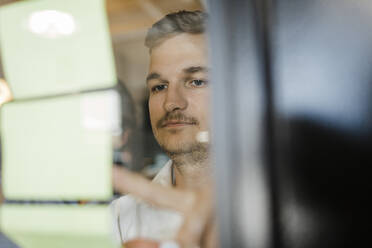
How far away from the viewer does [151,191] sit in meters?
0.93

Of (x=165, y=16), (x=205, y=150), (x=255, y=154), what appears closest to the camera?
(x=255, y=154)

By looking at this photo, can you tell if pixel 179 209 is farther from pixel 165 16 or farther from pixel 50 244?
pixel 165 16

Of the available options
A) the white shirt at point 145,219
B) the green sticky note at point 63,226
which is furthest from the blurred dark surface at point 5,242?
the white shirt at point 145,219

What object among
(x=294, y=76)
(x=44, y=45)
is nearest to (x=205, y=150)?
(x=294, y=76)

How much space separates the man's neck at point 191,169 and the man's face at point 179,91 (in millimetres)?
20

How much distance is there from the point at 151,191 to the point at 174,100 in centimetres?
23

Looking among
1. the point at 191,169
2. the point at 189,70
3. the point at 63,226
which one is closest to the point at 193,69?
the point at 189,70

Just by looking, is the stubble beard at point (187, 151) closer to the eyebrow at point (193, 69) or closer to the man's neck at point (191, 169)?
the man's neck at point (191, 169)

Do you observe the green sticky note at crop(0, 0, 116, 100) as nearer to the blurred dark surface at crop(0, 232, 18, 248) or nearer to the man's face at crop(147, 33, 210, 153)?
the man's face at crop(147, 33, 210, 153)

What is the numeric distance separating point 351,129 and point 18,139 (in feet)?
2.78

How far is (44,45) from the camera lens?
3.47 ft

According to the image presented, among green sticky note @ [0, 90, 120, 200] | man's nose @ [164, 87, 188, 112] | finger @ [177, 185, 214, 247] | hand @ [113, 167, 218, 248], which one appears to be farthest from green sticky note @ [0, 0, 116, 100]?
finger @ [177, 185, 214, 247]

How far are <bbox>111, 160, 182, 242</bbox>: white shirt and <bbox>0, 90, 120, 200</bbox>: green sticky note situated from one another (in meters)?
0.07

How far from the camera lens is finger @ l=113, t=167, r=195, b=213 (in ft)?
2.92
